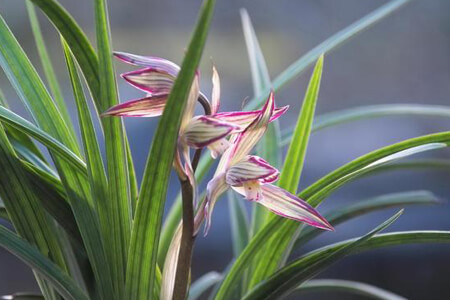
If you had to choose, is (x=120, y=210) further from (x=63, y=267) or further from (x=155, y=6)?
(x=155, y=6)

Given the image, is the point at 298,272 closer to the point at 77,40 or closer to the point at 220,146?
the point at 220,146

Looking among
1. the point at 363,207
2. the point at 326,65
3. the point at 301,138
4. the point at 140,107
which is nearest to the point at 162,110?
the point at 140,107

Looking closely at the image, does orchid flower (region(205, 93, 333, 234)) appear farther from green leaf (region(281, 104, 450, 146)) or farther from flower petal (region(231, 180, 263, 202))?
green leaf (region(281, 104, 450, 146))

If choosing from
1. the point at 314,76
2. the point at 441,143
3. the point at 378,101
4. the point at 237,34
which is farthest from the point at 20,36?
the point at 441,143

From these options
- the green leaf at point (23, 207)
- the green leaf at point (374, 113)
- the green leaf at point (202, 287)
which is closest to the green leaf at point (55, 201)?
the green leaf at point (23, 207)

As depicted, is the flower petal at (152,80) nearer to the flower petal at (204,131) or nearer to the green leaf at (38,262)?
the flower petal at (204,131)

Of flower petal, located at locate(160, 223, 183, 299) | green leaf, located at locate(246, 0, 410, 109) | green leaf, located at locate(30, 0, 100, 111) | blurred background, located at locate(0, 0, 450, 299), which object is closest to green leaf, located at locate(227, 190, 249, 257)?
green leaf, located at locate(246, 0, 410, 109)
